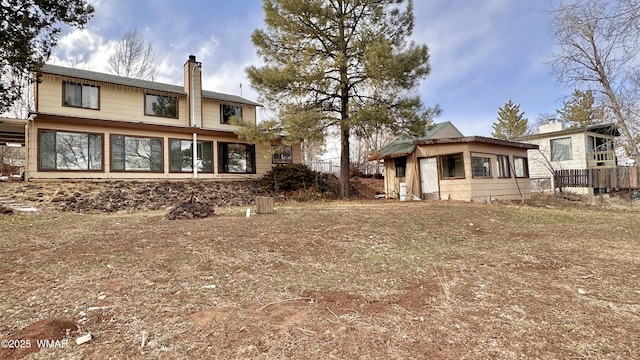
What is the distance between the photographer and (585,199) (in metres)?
15.7

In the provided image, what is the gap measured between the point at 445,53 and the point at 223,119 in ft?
38.7

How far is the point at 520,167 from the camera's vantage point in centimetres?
1470

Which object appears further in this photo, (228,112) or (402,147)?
(228,112)

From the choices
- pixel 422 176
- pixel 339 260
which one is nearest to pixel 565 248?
pixel 339 260

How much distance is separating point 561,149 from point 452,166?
10.9m

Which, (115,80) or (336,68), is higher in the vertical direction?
(115,80)

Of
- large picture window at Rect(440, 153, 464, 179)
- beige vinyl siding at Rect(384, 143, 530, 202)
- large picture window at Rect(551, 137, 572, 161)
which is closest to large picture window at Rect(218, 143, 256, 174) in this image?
beige vinyl siding at Rect(384, 143, 530, 202)

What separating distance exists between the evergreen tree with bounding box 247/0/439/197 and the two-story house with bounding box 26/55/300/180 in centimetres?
234

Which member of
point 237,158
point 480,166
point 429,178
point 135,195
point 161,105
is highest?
point 161,105

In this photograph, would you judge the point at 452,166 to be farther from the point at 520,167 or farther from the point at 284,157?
the point at 284,157

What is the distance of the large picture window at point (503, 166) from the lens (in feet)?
44.4

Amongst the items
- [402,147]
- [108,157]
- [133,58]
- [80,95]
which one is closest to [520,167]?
[402,147]

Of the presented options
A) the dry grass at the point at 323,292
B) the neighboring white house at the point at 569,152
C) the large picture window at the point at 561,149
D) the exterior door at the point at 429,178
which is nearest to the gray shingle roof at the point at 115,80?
the exterior door at the point at 429,178

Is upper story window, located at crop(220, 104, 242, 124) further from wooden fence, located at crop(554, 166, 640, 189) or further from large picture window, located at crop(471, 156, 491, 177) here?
wooden fence, located at crop(554, 166, 640, 189)
